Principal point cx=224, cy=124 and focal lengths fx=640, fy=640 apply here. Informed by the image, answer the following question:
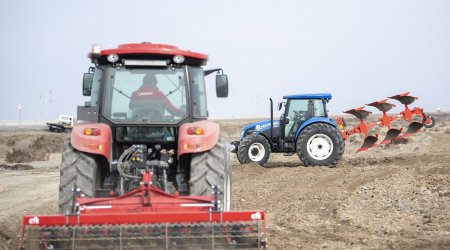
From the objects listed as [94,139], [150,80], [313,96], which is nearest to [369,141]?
[313,96]

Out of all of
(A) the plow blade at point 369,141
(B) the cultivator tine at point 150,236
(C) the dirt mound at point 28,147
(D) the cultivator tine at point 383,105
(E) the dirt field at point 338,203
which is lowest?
(C) the dirt mound at point 28,147

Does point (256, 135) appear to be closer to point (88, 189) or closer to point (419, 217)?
point (419, 217)

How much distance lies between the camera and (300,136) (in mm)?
18031

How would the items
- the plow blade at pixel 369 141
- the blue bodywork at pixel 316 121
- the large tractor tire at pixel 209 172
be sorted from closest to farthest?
the large tractor tire at pixel 209 172 → the blue bodywork at pixel 316 121 → the plow blade at pixel 369 141

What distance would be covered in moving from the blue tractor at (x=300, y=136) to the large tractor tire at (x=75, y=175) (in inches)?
453

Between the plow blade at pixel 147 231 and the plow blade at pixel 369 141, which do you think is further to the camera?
the plow blade at pixel 369 141

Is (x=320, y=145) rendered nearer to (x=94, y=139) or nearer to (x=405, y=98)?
(x=405, y=98)

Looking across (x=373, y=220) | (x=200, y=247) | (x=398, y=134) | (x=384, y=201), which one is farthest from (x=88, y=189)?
(x=398, y=134)

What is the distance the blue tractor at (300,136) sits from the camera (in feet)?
59.0

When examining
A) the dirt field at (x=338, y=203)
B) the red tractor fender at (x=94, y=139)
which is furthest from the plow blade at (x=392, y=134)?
the red tractor fender at (x=94, y=139)

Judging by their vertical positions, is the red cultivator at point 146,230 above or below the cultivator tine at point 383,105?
below

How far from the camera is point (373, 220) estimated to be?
955cm

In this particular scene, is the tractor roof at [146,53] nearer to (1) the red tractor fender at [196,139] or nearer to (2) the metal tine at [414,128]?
(1) the red tractor fender at [196,139]

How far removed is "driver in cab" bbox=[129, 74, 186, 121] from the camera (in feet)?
24.6
